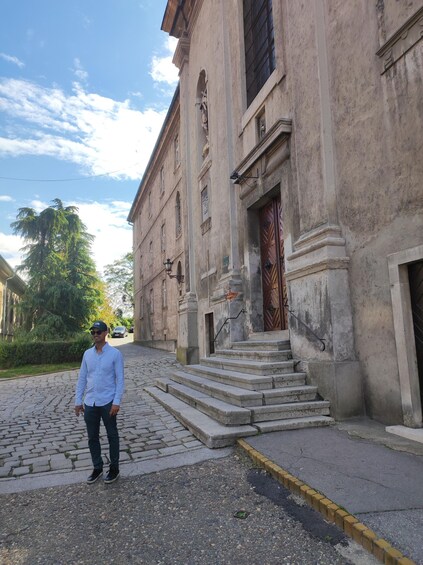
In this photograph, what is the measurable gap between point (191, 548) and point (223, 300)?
786 cm

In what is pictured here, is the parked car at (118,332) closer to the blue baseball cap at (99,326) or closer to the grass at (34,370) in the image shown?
the grass at (34,370)

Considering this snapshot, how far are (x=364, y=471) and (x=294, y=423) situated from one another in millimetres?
1606

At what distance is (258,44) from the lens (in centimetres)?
998

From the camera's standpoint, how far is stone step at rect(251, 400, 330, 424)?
17.5 ft

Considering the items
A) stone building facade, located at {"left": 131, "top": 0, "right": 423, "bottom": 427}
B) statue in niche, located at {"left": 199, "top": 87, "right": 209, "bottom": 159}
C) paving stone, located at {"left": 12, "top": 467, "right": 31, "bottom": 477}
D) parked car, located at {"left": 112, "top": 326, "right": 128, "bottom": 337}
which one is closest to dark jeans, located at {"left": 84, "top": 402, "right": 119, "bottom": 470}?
paving stone, located at {"left": 12, "top": 467, "right": 31, "bottom": 477}

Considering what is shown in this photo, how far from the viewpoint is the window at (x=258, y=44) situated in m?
9.36

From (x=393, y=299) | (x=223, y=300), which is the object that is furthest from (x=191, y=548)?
(x=223, y=300)

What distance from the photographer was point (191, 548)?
2.76 meters

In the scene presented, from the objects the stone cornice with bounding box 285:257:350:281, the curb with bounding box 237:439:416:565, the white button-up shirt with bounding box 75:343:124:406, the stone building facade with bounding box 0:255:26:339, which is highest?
the stone building facade with bounding box 0:255:26:339

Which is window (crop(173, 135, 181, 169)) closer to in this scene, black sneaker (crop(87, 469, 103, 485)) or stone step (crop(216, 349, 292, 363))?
stone step (crop(216, 349, 292, 363))

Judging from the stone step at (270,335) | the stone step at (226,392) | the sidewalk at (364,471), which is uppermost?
the stone step at (270,335)

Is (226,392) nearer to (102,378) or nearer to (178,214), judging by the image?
(102,378)

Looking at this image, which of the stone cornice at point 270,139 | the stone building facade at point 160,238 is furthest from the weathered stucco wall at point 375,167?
the stone building facade at point 160,238

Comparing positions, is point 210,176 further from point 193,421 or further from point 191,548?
point 191,548
